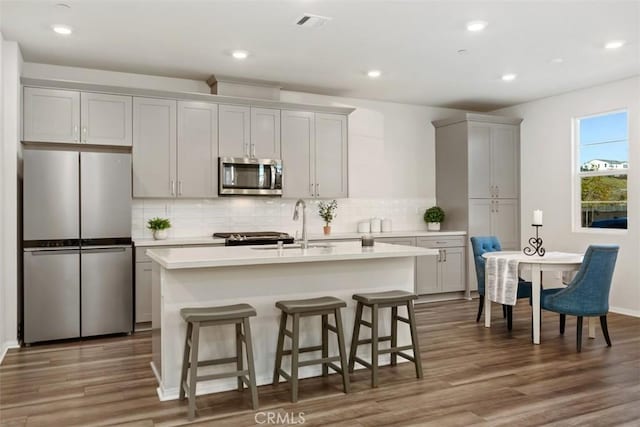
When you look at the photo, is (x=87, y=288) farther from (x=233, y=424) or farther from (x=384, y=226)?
(x=384, y=226)

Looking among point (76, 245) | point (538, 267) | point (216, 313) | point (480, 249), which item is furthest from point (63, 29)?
point (538, 267)

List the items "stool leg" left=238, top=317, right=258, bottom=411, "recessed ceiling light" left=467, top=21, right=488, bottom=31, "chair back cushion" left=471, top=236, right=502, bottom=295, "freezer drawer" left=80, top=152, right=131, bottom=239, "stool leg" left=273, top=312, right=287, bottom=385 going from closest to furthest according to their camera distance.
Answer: "stool leg" left=238, top=317, right=258, bottom=411, "stool leg" left=273, top=312, right=287, bottom=385, "recessed ceiling light" left=467, top=21, right=488, bottom=31, "freezer drawer" left=80, top=152, right=131, bottom=239, "chair back cushion" left=471, top=236, right=502, bottom=295

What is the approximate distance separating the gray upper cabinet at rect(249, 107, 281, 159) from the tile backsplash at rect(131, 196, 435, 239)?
1.95 ft

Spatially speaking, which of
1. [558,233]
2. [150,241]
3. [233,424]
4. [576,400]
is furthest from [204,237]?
[558,233]

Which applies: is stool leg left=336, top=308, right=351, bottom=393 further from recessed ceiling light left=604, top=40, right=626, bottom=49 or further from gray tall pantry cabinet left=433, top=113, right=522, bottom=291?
gray tall pantry cabinet left=433, top=113, right=522, bottom=291

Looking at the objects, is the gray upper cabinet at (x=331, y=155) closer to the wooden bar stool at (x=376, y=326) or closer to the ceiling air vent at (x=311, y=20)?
the ceiling air vent at (x=311, y=20)

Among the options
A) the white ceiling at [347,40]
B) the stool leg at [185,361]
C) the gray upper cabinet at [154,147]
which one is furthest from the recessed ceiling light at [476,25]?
the stool leg at [185,361]

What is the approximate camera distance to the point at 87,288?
469cm

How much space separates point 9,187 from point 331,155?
3400 mm

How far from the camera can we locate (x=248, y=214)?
6.01 meters

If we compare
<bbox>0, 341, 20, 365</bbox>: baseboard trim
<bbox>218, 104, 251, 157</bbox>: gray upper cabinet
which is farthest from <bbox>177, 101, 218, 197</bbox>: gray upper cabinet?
<bbox>0, 341, 20, 365</bbox>: baseboard trim

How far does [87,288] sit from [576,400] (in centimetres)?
414

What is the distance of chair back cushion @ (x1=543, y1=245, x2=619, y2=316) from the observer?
167 inches

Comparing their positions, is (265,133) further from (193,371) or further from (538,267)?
(193,371)
